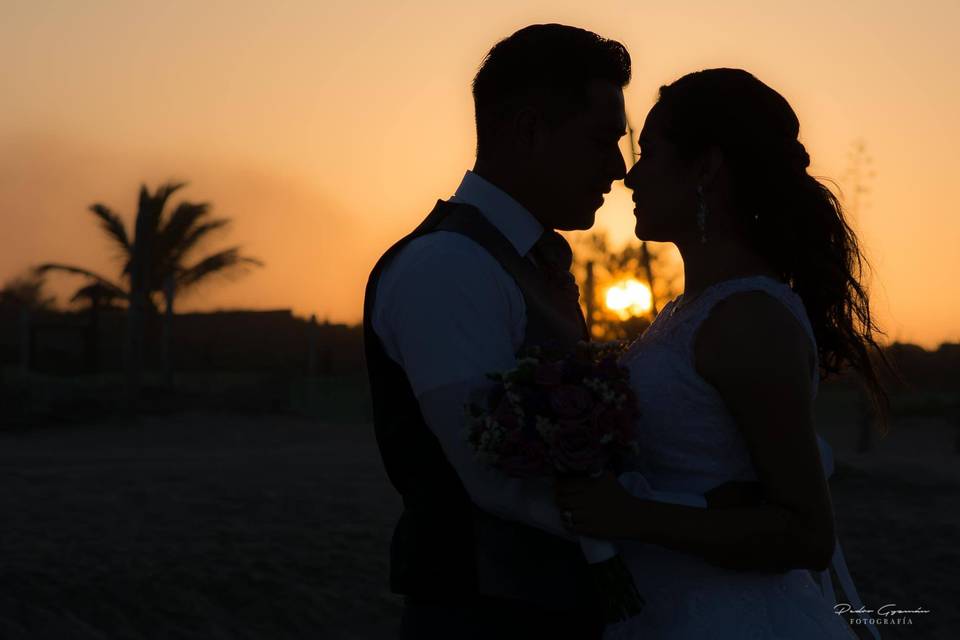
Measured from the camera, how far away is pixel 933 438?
23312mm

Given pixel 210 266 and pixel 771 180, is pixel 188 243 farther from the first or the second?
pixel 771 180

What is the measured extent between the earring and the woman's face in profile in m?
0.01

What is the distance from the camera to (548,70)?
3.17 metres

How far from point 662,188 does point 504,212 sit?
1.33 ft

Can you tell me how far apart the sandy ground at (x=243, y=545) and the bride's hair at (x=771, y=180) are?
204 inches

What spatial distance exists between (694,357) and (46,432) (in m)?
21.2

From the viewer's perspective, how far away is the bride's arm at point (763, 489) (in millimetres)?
2719

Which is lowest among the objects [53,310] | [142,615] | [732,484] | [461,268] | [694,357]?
[142,615]

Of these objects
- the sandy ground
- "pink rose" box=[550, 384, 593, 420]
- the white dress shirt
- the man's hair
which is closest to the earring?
the man's hair

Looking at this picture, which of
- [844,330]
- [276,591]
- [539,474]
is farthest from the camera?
[276,591]

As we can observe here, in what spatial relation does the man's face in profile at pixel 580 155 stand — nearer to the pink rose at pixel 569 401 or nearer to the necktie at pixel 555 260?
the necktie at pixel 555 260

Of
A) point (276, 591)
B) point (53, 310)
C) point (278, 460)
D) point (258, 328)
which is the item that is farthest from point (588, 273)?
point (276, 591)

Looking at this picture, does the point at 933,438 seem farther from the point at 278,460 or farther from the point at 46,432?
the point at 46,432

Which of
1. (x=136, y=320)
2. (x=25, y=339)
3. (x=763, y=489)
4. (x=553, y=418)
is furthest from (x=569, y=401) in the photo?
(x=25, y=339)
